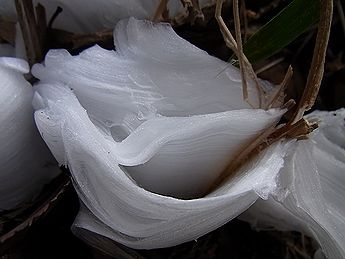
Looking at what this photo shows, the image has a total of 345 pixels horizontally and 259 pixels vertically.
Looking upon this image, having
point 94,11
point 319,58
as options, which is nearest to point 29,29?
point 94,11

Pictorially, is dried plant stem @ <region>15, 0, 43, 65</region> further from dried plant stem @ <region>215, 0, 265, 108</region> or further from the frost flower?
dried plant stem @ <region>215, 0, 265, 108</region>

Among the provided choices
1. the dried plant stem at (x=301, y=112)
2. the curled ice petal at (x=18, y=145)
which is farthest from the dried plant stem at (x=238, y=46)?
the curled ice petal at (x=18, y=145)

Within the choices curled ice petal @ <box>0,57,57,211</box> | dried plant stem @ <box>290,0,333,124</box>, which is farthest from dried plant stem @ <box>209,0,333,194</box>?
curled ice petal @ <box>0,57,57,211</box>

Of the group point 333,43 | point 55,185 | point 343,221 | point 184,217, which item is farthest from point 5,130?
point 333,43

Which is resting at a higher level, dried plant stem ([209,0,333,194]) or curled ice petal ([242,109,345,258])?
dried plant stem ([209,0,333,194])

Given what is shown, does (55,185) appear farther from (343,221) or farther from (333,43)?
(333,43)

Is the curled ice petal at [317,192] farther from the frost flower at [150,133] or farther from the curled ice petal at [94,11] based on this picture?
the curled ice petal at [94,11]

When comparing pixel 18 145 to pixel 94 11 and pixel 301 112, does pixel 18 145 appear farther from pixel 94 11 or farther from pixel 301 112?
pixel 301 112

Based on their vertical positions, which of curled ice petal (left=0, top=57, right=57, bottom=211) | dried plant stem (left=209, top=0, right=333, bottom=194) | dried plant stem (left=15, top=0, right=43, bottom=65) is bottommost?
curled ice petal (left=0, top=57, right=57, bottom=211)
